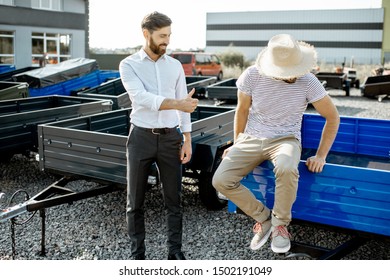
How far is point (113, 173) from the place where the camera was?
14.8 ft

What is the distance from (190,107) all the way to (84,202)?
2.83 meters

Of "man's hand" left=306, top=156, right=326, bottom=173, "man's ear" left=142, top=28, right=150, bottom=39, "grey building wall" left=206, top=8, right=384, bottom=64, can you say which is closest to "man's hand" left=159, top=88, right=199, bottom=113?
"man's ear" left=142, top=28, right=150, bottom=39

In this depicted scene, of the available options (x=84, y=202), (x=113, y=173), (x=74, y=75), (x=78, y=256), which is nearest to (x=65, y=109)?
(x=84, y=202)

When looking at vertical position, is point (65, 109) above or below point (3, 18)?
below

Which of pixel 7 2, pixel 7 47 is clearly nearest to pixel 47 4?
pixel 7 2

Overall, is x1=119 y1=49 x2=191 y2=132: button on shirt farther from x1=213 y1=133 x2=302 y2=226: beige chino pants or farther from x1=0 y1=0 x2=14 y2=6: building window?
x1=0 y1=0 x2=14 y2=6: building window

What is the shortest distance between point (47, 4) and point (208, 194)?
22737mm

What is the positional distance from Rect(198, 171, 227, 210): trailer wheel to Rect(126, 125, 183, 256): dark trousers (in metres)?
1.45

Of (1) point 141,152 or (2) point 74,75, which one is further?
(2) point 74,75

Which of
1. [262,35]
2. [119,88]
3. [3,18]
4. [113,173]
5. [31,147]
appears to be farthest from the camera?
[262,35]

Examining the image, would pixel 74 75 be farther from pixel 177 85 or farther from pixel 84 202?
pixel 177 85

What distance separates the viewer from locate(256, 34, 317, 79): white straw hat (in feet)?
11.0

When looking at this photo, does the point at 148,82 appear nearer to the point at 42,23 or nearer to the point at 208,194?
the point at 208,194

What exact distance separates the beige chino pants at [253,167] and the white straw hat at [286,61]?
→ 0.46 m
